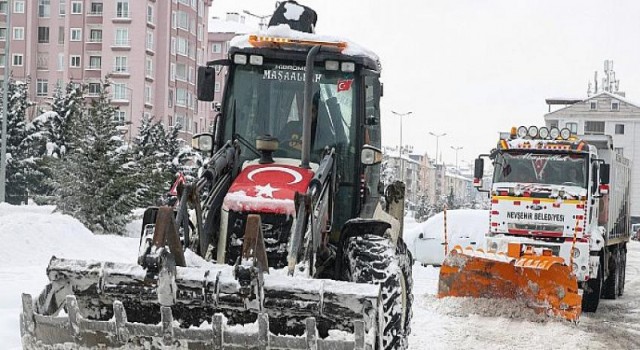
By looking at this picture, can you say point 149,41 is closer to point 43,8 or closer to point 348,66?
point 43,8

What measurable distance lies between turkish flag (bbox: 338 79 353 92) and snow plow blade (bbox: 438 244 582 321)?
6.10 metres

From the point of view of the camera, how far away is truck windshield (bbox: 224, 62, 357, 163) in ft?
23.6

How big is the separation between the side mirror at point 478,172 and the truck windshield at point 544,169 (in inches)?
23.1

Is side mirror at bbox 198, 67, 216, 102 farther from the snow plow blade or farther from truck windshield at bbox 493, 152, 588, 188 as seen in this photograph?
truck windshield at bbox 493, 152, 588, 188

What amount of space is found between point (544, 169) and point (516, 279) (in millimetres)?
2794

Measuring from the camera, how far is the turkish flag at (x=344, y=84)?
23.9 ft

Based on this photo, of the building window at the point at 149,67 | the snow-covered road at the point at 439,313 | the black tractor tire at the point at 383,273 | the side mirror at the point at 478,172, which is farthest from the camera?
Answer: the building window at the point at 149,67

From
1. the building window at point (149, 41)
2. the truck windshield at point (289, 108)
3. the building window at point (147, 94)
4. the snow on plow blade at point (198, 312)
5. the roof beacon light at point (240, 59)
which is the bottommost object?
the snow on plow blade at point (198, 312)

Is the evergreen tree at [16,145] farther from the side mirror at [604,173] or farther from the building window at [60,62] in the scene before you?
the side mirror at [604,173]

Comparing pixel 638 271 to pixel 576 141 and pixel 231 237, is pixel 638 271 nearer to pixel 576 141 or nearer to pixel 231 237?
pixel 576 141

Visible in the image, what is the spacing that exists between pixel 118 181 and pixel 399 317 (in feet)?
61.2

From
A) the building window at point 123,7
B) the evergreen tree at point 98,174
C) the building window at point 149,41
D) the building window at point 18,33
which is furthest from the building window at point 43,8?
the evergreen tree at point 98,174

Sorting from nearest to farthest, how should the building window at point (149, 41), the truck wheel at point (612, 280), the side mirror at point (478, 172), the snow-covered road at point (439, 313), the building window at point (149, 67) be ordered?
the snow-covered road at point (439, 313) → the side mirror at point (478, 172) → the truck wheel at point (612, 280) → the building window at point (149, 67) → the building window at point (149, 41)

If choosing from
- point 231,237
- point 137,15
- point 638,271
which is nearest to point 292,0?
point 231,237
